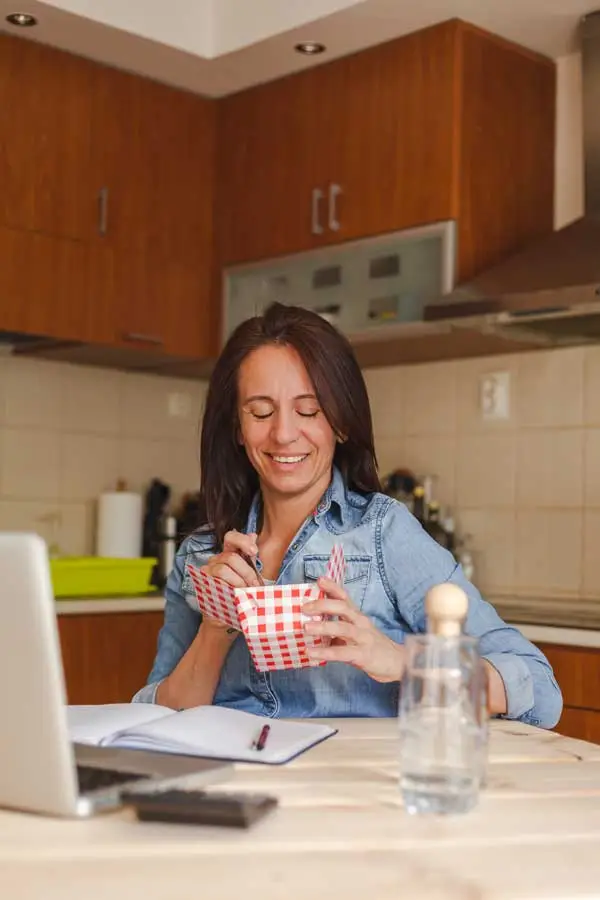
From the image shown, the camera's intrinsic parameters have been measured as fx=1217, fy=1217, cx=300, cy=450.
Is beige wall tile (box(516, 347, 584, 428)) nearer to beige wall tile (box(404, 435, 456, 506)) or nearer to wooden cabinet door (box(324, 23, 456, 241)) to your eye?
beige wall tile (box(404, 435, 456, 506))

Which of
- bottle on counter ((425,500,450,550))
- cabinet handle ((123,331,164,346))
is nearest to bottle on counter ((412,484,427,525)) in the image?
bottle on counter ((425,500,450,550))

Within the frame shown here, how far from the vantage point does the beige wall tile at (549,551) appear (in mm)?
3240

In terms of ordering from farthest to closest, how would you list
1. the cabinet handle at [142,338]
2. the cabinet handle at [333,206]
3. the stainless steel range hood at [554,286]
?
the cabinet handle at [142,338] < the cabinet handle at [333,206] < the stainless steel range hood at [554,286]

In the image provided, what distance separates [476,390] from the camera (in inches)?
138

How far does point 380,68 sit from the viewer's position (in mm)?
3344

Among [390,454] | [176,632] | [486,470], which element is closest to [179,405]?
[390,454]

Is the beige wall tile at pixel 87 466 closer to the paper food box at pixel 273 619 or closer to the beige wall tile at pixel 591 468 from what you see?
the beige wall tile at pixel 591 468

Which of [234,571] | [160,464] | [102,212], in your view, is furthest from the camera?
[160,464]

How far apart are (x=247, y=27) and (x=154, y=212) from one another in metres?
0.63

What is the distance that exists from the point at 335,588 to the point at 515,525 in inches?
80.1

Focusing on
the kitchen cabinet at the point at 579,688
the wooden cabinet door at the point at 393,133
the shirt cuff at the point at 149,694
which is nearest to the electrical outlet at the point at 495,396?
the wooden cabinet door at the point at 393,133

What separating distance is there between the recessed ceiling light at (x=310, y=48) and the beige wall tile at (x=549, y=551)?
1400mm

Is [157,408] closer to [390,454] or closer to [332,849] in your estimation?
[390,454]

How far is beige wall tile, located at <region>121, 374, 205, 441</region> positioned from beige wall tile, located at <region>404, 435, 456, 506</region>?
0.83 metres
